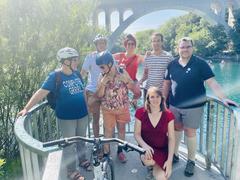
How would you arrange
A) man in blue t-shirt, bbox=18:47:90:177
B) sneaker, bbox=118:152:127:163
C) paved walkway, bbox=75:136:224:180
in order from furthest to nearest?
sneaker, bbox=118:152:127:163
paved walkway, bbox=75:136:224:180
man in blue t-shirt, bbox=18:47:90:177

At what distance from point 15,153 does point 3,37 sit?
2.01 meters

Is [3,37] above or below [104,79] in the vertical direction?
above

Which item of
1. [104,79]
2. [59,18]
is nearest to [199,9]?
[59,18]

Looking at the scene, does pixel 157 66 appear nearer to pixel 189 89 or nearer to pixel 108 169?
pixel 189 89

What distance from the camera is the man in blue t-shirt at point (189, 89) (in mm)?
2574

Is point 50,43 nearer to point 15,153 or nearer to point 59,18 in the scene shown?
point 59,18

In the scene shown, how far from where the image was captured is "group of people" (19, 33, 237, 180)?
2416mm

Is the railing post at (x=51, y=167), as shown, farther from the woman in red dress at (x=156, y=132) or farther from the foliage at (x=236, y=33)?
the foliage at (x=236, y=33)

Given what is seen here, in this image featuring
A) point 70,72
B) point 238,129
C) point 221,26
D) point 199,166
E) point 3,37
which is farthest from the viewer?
point 221,26

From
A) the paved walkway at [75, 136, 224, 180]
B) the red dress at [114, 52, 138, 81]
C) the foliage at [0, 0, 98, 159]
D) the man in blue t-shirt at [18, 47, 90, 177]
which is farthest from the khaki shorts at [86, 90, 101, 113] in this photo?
the foliage at [0, 0, 98, 159]

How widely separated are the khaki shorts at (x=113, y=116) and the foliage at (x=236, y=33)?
112ft

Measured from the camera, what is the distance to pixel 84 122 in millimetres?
2668

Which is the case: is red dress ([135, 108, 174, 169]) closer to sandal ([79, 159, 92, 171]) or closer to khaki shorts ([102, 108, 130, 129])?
khaki shorts ([102, 108, 130, 129])

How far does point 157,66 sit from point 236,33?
36.4m
